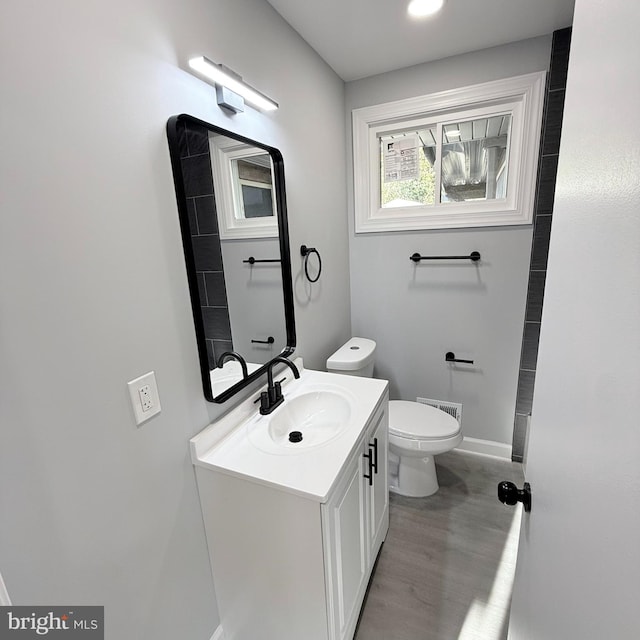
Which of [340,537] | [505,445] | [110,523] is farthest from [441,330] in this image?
[110,523]

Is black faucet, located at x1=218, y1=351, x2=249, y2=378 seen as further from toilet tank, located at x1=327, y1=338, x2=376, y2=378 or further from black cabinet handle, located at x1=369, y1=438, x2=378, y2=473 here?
toilet tank, located at x1=327, y1=338, x2=376, y2=378

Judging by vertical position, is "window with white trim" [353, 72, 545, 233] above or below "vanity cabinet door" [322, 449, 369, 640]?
above

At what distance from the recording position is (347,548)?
120 centimetres

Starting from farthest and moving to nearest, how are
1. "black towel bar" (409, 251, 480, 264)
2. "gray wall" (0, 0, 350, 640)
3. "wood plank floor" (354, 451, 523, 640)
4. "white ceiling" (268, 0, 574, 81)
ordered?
"black towel bar" (409, 251, 480, 264) < "white ceiling" (268, 0, 574, 81) < "wood plank floor" (354, 451, 523, 640) < "gray wall" (0, 0, 350, 640)

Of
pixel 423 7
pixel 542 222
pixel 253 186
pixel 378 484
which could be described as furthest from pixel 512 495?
pixel 423 7

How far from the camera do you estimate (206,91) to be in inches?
44.9

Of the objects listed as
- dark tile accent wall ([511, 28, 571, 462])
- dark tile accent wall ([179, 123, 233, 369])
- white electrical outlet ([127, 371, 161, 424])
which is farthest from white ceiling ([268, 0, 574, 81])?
white electrical outlet ([127, 371, 161, 424])

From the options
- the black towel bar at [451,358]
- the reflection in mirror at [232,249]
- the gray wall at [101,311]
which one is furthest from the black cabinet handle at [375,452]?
the black towel bar at [451,358]

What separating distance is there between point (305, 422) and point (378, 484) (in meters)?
0.47

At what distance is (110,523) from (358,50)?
2.36 metres

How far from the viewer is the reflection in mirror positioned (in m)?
1.10

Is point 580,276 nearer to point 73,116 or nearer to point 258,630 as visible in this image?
→ point 73,116

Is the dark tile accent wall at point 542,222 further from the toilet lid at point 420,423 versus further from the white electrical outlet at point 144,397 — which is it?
the white electrical outlet at point 144,397

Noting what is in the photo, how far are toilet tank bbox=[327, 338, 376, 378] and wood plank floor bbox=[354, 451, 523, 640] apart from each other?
0.82 meters
